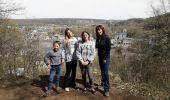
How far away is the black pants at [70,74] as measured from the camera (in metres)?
8.80

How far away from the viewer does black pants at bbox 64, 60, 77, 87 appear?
28.9ft

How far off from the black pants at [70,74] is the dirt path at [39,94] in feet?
0.94

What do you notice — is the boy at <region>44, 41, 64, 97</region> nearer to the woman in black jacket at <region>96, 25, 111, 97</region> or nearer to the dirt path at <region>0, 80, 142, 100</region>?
the dirt path at <region>0, 80, 142, 100</region>

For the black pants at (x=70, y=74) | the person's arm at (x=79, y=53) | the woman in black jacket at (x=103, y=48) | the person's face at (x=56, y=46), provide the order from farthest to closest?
the black pants at (x=70, y=74) → the person's face at (x=56, y=46) → the person's arm at (x=79, y=53) → the woman in black jacket at (x=103, y=48)

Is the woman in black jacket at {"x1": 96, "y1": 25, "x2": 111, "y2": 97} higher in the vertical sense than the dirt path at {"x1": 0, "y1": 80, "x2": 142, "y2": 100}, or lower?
higher

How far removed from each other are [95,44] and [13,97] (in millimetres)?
2748

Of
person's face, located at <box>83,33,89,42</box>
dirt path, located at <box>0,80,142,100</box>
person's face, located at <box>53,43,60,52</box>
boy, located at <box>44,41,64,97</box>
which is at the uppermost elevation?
person's face, located at <box>83,33,89,42</box>

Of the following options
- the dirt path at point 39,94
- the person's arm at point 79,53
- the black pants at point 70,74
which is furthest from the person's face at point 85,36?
the dirt path at point 39,94

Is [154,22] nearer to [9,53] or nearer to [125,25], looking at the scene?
[9,53]

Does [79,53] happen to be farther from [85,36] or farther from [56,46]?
[56,46]

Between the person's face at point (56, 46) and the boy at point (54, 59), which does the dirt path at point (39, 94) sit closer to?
the boy at point (54, 59)

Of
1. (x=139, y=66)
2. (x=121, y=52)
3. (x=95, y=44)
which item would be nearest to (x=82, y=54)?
(x=95, y=44)

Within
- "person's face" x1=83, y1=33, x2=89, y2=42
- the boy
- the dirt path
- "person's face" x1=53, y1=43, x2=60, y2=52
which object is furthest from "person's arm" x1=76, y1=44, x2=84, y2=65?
the dirt path

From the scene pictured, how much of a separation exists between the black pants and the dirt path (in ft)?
0.94
